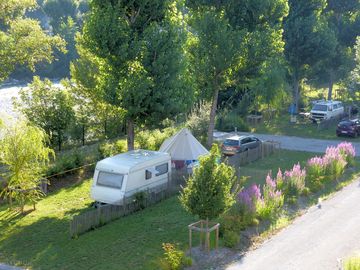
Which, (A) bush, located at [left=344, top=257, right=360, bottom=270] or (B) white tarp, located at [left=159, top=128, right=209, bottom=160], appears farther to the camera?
(B) white tarp, located at [left=159, top=128, right=209, bottom=160]

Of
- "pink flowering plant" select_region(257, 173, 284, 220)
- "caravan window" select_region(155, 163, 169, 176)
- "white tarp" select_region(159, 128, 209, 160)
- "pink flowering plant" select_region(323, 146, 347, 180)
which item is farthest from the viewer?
"white tarp" select_region(159, 128, 209, 160)

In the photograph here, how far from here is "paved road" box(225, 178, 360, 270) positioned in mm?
14984

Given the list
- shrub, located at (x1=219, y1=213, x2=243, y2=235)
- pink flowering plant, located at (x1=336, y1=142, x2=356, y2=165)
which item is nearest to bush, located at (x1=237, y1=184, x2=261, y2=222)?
shrub, located at (x1=219, y1=213, x2=243, y2=235)

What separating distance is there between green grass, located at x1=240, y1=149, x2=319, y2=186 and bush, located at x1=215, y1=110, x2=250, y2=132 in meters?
7.88

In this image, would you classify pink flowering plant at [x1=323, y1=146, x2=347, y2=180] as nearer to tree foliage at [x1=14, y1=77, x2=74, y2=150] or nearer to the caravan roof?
the caravan roof

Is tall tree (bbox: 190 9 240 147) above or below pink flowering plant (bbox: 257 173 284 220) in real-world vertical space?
above

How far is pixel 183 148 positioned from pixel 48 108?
9.53 meters

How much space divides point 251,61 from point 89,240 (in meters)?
17.4

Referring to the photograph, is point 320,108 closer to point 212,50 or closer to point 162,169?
point 212,50

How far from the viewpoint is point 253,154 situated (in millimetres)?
28609

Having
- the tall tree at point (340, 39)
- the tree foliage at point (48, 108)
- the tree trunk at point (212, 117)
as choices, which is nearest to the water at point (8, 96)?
the tree foliage at point (48, 108)

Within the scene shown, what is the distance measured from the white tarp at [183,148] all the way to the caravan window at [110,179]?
19.3 feet

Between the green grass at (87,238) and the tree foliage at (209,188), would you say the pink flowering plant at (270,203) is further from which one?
the tree foliage at (209,188)

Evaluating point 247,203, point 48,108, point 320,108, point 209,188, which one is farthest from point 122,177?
point 320,108
